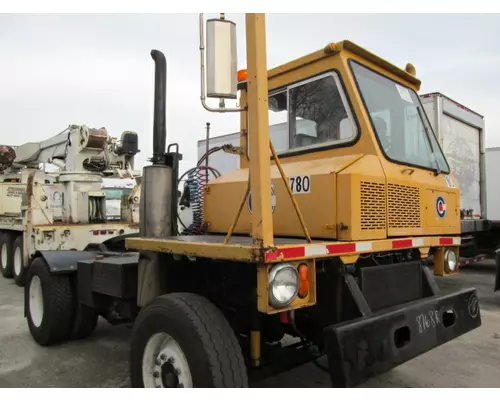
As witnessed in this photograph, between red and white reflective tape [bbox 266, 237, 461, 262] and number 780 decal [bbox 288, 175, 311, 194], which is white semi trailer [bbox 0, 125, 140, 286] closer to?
number 780 decal [bbox 288, 175, 311, 194]

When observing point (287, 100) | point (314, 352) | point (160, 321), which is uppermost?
point (287, 100)

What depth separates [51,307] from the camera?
4414 millimetres

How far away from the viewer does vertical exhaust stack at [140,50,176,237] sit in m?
3.54

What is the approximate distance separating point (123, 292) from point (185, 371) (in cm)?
111

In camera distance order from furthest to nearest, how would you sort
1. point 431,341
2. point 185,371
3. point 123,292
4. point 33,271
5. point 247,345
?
point 33,271 < point 123,292 < point 247,345 < point 431,341 < point 185,371

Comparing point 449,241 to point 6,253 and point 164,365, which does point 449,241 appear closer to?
point 164,365

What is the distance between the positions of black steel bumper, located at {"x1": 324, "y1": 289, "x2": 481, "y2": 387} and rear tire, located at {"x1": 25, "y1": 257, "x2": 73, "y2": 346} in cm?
324

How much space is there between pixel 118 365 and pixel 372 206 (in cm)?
287

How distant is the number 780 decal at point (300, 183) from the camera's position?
9.86ft

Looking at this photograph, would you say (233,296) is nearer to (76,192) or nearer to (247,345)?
(247,345)

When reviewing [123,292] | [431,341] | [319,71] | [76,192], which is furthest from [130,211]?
[431,341]

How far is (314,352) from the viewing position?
309 centimetres

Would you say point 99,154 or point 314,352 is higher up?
point 99,154

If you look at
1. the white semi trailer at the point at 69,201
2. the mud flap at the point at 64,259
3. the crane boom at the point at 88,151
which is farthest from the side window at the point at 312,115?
the crane boom at the point at 88,151
